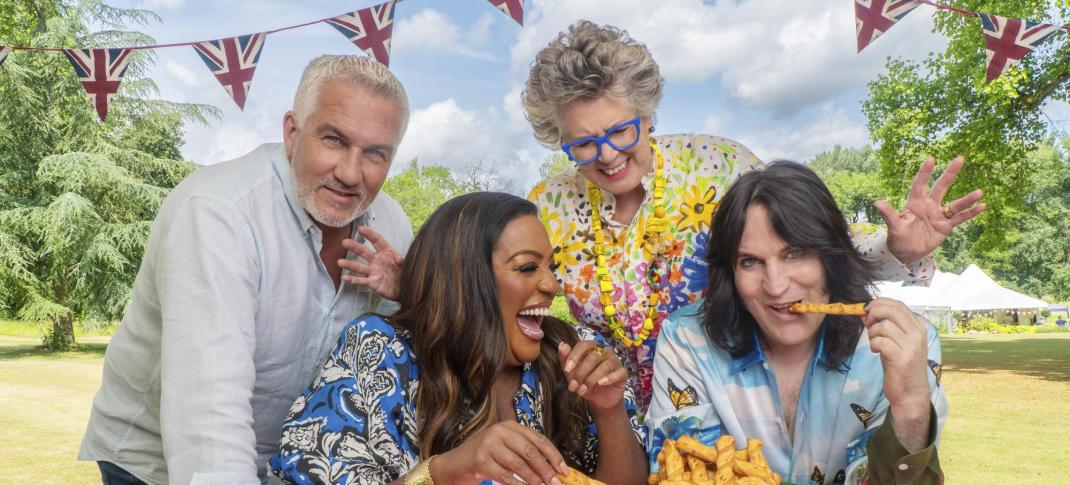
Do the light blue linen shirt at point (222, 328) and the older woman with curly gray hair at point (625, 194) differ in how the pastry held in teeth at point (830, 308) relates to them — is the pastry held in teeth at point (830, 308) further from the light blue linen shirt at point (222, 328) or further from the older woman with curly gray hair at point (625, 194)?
the light blue linen shirt at point (222, 328)

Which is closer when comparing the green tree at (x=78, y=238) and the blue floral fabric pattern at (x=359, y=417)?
the blue floral fabric pattern at (x=359, y=417)

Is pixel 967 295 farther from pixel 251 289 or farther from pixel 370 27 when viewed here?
pixel 251 289

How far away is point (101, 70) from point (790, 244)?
669 cm

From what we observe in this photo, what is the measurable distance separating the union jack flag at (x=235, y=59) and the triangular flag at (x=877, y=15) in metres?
4.94

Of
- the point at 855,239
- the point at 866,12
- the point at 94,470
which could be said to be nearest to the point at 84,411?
the point at 94,470

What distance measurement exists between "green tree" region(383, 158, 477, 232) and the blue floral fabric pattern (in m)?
35.6

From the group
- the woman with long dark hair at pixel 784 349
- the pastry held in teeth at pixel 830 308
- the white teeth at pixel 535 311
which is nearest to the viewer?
the pastry held in teeth at pixel 830 308

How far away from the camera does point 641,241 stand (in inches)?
133

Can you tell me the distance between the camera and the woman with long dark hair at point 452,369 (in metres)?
2.38

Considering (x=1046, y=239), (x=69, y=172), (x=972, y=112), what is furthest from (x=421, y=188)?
(x=1046, y=239)

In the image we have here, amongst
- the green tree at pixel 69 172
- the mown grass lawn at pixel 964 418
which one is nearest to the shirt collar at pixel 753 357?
the mown grass lawn at pixel 964 418

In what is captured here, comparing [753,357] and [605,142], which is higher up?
[605,142]

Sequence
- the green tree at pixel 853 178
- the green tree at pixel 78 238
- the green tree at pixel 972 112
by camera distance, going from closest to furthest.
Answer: the green tree at pixel 972 112 → the green tree at pixel 78 238 → the green tree at pixel 853 178

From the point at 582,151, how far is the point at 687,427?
1108 mm
